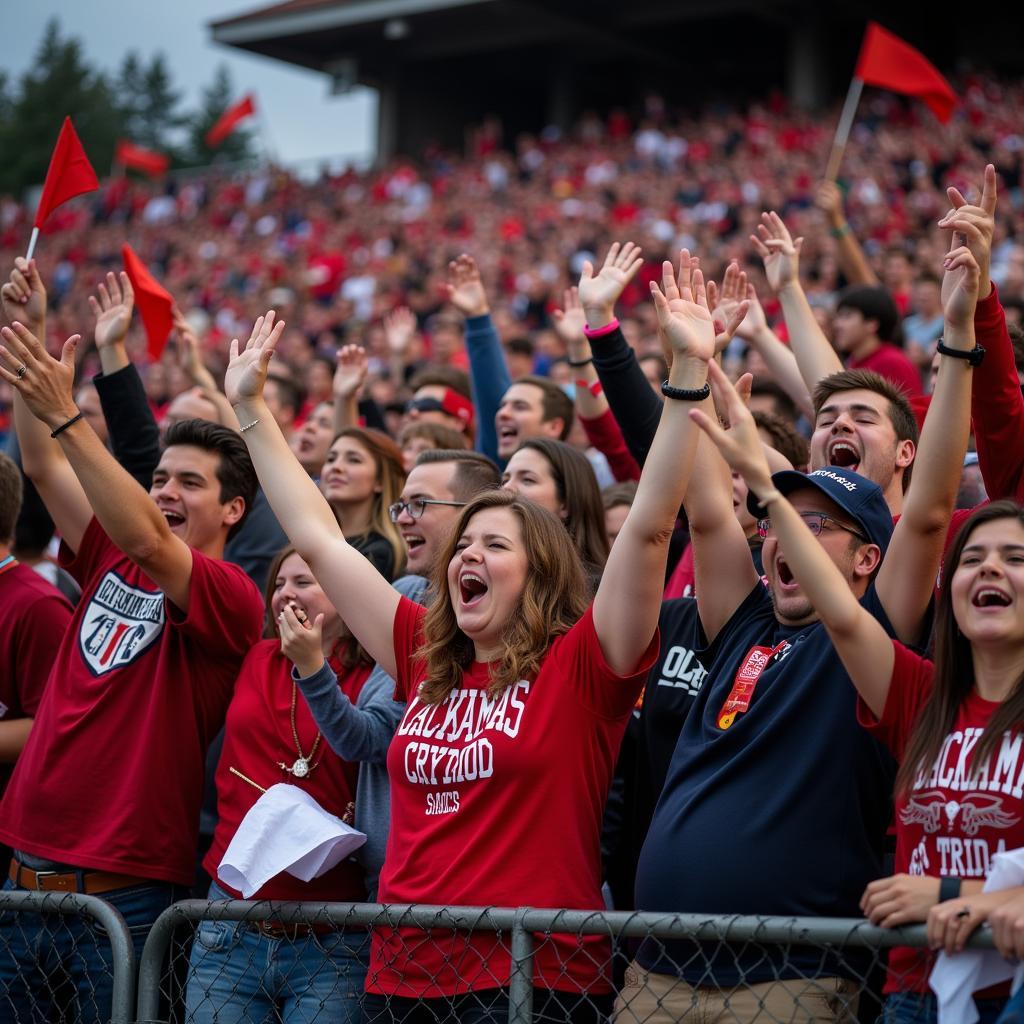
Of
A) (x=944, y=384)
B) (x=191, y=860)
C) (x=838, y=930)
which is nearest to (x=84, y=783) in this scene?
(x=191, y=860)

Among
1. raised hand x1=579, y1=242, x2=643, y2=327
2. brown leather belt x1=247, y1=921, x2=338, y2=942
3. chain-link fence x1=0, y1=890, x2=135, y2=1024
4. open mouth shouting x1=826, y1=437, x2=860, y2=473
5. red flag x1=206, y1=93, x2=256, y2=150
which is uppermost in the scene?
red flag x1=206, y1=93, x2=256, y2=150

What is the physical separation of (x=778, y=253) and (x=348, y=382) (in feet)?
5.83

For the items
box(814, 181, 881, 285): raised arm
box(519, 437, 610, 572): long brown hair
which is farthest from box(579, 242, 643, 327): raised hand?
box(814, 181, 881, 285): raised arm

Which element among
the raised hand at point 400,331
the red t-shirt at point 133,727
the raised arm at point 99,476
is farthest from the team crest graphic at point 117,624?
the raised hand at point 400,331

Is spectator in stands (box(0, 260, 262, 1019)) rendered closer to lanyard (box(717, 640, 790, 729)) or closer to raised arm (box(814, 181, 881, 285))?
lanyard (box(717, 640, 790, 729))

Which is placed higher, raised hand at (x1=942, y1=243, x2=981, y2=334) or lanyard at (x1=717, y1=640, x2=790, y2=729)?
raised hand at (x1=942, y1=243, x2=981, y2=334)

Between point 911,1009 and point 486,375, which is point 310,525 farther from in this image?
point 486,375

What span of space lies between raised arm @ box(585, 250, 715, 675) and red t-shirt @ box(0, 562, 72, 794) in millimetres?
2006

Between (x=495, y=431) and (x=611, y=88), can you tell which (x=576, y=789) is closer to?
(x=495, y=431)

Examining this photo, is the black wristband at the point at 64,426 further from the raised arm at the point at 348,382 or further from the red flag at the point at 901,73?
the red flag at the point at 901,73

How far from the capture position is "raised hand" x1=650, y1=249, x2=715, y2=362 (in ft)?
9.95

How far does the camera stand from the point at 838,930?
2.44m

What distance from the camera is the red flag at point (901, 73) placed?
8398 mm

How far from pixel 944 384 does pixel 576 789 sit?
1163 millimetres
